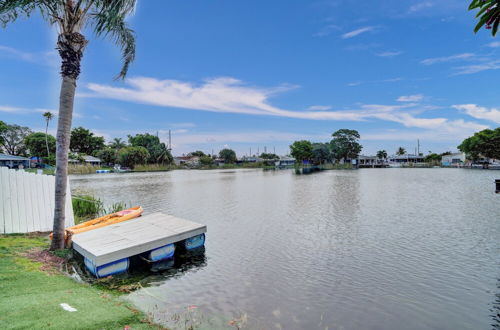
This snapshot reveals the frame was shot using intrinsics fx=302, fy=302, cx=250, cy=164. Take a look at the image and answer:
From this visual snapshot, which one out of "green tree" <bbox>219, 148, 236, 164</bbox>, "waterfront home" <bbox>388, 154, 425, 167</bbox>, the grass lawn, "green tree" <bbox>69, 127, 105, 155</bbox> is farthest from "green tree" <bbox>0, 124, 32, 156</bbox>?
"waterfront home" <bbox>388, 154, 425, 167</bbox>

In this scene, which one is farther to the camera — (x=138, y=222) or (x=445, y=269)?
(x=138, y=222)

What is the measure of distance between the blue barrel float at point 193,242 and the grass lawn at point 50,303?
4329mm

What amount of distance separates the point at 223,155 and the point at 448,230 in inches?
5094

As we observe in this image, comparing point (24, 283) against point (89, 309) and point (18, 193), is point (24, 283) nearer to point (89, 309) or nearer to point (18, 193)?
point (89, 309)

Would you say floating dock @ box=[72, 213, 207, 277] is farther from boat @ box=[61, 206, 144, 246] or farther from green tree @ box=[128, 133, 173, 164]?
green tree @ box=[128, 133, 173, 164]

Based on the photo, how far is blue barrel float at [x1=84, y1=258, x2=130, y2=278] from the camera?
8664mm

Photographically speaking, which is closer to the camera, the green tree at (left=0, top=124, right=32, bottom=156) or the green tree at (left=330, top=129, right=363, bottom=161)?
the green tree at (left=0, top=124, right=32, bottom=156)

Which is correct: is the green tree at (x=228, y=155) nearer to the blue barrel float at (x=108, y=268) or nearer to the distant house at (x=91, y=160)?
the distant house at (x=91, y=160)

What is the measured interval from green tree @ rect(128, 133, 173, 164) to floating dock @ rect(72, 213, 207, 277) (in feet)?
329

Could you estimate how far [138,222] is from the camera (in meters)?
12.5

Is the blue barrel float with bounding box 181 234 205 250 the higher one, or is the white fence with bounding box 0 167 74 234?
the white fence with bounding box 0 167 74 234

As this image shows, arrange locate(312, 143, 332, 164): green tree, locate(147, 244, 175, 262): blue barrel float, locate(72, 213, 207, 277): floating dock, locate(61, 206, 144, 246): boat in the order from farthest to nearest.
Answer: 1. locate(312, 143, 332, 164): green tree
2. locate(61, 206, 144, 246): boat
3. locate(147, 244, 175, 262): blue barrel float
4. locate(72, 213, 207, 277): floating dock

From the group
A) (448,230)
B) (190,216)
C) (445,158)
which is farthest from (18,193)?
(445,158)

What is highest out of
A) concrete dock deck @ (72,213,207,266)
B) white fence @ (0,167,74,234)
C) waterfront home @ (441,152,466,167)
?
waterfront home @ (441,152,466,167)
